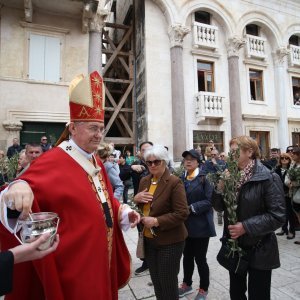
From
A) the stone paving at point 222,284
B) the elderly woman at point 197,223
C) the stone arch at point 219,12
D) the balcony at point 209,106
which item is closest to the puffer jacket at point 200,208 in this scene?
the elderly woman at point 197,223

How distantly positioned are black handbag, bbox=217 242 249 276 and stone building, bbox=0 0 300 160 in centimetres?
954

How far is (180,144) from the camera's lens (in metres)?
12.8

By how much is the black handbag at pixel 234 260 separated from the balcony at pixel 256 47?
14.7 meters

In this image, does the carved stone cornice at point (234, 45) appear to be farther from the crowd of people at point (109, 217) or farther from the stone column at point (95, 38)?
the crowd of people at point (109, 217)

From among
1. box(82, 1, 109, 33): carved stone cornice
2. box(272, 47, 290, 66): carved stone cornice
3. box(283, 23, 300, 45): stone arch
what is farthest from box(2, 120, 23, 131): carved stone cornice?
box(283, 23, 300, 45): stone arch

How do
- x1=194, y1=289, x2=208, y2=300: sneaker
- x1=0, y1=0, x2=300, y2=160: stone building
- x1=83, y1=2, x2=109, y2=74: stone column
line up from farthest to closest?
x1=83, y1=2, x2=109, y2=74: stone column → x1=0, y1=0, x2=300, y2=160: stone building → x1=194, y1=289, x2=208, y2=300: sneaker

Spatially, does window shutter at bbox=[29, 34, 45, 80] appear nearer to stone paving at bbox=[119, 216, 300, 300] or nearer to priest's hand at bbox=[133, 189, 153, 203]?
stone paving at bbox=[119, 216, 300, 300]

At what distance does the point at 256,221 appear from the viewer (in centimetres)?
236

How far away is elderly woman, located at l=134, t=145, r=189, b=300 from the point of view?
2.67 metres

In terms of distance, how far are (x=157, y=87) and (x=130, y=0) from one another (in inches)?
242

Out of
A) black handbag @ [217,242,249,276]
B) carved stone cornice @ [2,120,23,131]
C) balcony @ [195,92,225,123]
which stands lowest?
black handbag @ [217,242,249,276]

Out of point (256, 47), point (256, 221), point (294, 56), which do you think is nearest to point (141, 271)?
point (256, 221)

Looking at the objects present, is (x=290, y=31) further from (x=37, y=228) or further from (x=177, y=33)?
(x=37, y=228)

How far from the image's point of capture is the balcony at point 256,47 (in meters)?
15.1
